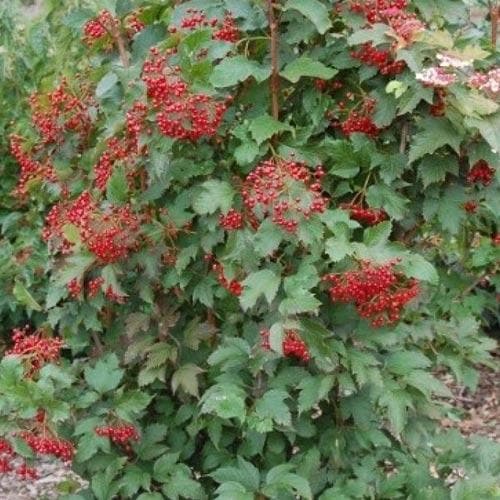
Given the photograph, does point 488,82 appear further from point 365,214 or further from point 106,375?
point 106,375

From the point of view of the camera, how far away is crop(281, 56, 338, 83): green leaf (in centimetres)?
276

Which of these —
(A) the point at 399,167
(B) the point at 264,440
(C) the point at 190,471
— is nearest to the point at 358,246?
(A) the point at 399,167

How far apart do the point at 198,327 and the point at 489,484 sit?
3.15 ft

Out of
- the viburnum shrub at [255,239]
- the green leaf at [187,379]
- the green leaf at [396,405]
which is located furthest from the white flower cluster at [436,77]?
the green leaf at [187,379]

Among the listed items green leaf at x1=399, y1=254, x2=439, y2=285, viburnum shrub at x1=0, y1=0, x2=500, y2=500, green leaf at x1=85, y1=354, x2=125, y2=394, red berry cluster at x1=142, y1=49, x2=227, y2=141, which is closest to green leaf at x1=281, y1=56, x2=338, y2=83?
viburnum shrub at x1=0, y1=0, x2=500, y2=500

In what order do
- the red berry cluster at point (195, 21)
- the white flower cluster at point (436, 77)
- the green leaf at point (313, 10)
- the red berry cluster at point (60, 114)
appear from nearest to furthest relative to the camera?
the white flower cluster at point (436, 77) → the green leaf at point (313, 10) → the red berry cluster at point (195, 21) → the red berry cluster at point (60, 114)

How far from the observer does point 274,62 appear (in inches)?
111

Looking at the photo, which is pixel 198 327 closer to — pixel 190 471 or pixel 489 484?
pixel 190 471

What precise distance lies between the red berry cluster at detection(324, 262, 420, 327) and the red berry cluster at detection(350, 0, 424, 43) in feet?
1.97

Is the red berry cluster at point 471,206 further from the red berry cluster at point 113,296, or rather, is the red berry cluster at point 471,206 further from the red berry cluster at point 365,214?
the red berry cluster at point 113,296

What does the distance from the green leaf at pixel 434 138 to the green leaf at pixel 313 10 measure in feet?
1.20

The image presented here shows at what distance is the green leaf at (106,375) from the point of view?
10.3 ft

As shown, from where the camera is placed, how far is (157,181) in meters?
3.00

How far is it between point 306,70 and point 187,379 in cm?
98
